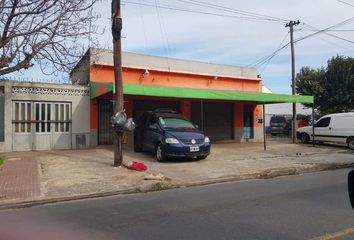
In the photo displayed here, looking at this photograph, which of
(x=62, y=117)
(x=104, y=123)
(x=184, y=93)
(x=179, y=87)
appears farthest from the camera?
(x=179, y=87)

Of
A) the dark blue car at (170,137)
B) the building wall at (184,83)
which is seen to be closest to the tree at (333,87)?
the building wall at (184,83)

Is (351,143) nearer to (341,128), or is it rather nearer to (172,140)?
(341,128)

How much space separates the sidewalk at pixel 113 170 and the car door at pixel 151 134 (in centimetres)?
48

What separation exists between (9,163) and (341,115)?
16630 mm

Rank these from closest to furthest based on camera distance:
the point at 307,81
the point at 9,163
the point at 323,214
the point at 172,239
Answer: the point at 172,239 < the point at 323,214 < the point at 9,163 < the point at 307,81

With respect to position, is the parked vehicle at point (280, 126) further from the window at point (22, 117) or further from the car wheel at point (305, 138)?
the window at point (22, 117)

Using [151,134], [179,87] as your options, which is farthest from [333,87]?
[151,134]

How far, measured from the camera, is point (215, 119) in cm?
2614


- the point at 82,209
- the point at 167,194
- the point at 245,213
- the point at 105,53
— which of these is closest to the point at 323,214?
the point at 245,213

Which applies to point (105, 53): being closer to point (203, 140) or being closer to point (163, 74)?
point (163, 74)

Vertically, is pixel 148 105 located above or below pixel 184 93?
below

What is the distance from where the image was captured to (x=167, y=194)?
33.9 ft

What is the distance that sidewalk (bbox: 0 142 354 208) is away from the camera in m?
10.4

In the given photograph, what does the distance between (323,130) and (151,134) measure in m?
11.6
